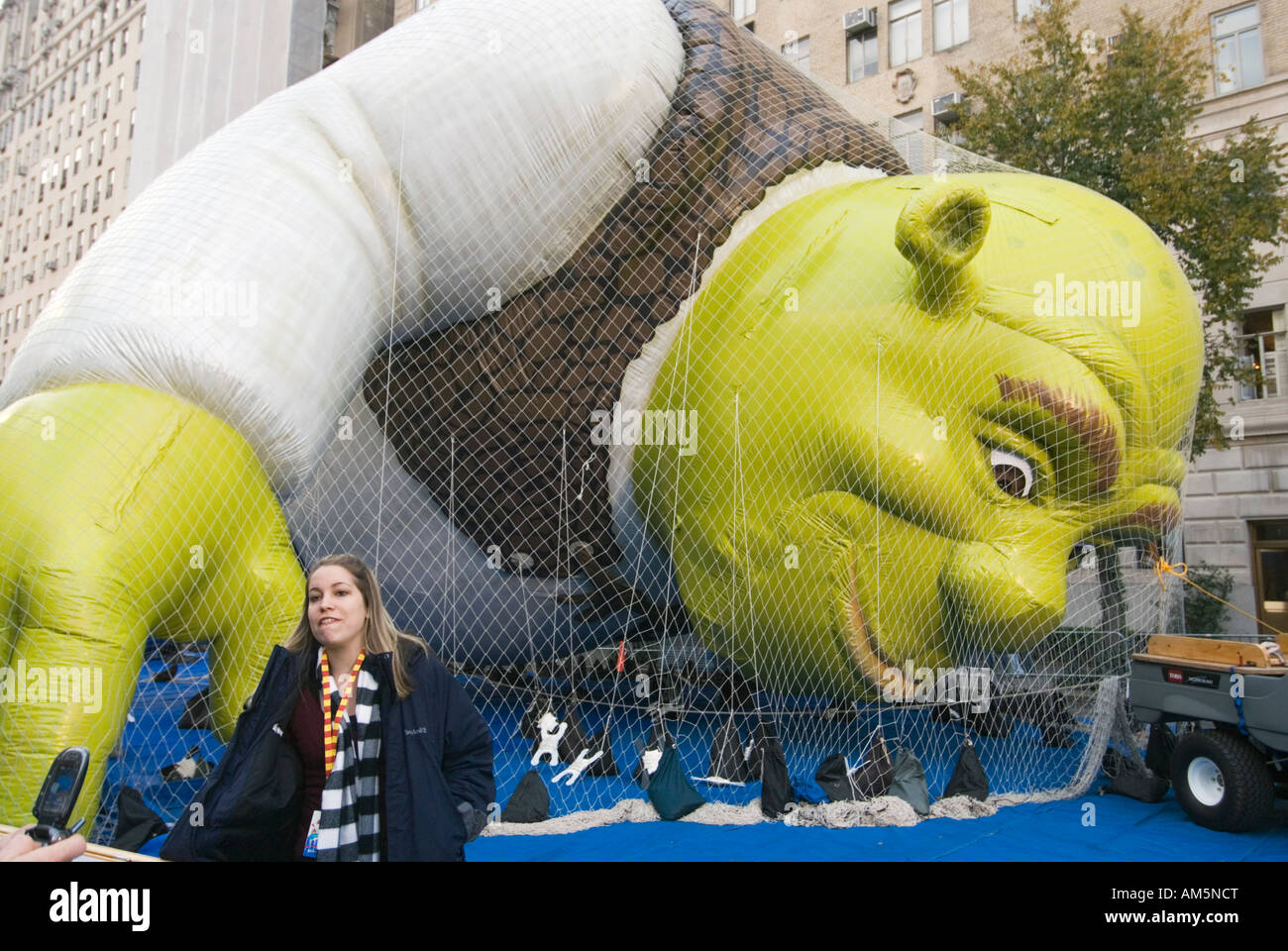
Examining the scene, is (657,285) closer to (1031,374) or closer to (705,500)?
(705,500)

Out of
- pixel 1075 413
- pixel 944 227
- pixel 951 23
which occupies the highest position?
pixel 951 23

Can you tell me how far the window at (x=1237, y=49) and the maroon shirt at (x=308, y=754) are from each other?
45.7ft

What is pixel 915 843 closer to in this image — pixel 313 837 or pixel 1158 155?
pixel 313 837

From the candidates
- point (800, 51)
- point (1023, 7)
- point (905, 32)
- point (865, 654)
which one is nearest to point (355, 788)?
point (865, 654)

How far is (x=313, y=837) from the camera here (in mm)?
2086

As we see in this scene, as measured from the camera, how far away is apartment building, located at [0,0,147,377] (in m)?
36.9

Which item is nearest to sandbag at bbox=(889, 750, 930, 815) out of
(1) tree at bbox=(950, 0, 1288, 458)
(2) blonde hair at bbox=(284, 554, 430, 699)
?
(2) blonde hair at bbox=(284, 554, 430, 699)

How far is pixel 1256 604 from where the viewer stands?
40.2ft

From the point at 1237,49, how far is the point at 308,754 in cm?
1463

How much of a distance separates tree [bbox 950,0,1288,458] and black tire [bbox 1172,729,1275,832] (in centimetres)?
607

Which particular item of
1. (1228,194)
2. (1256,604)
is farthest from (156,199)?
(1256,604)

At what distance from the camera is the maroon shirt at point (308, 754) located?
2.12 m

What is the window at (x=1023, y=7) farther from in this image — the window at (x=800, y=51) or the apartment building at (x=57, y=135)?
the apartment building at (x=57, y=135)
